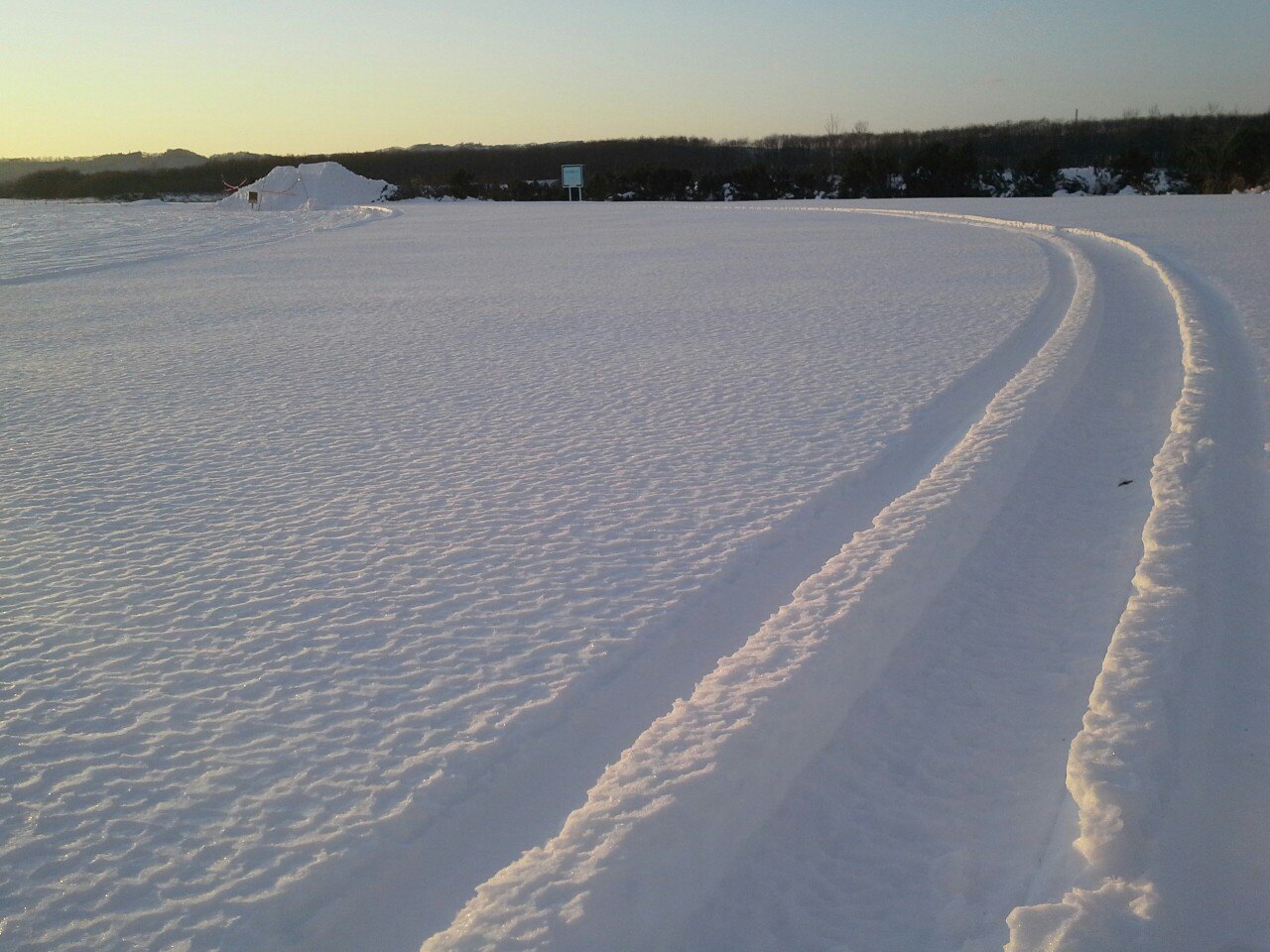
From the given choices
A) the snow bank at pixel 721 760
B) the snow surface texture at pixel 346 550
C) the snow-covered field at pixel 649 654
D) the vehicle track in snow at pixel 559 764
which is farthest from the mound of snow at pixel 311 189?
the snow bank at pixel 721 760

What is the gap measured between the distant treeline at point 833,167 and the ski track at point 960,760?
31887 millimetres

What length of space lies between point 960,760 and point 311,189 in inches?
1690

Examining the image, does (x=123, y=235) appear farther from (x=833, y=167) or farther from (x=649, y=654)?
(x=833, y=167)

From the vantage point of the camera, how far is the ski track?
1.98 meters

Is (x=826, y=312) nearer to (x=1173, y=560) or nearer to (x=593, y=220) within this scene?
(x=1173, y=560)

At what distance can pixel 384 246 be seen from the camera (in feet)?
→ 61.8

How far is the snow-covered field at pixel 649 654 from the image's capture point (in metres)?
2.06

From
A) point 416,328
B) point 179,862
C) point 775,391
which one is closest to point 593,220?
point 416,328

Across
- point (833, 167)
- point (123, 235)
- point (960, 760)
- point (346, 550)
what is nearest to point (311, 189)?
point (123, 235)

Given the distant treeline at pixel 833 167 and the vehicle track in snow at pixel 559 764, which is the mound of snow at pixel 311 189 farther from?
the vehicle track in snow at pixel 559 764

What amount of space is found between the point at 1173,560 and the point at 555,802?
233cm

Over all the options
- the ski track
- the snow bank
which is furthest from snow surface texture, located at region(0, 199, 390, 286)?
the ski track

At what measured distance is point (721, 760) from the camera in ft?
7.82

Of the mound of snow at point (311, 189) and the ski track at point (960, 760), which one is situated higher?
the mound of snow at point (311, 189)
